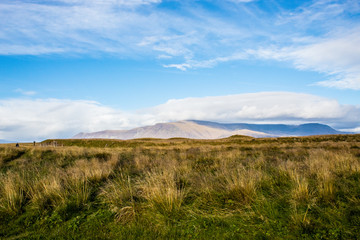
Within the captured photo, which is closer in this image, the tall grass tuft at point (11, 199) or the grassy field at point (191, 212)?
the grassy field at point (191, 212)

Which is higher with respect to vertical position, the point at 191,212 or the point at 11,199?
the point at 11,199

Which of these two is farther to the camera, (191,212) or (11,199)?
(11,199)

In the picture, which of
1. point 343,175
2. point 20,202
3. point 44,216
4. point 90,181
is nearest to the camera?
point 44,216

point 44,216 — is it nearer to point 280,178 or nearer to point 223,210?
point 223,210

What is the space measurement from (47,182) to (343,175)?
30.6 feet

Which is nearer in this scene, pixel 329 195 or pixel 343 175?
pixel 329 195

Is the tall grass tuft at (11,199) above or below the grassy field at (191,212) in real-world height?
above

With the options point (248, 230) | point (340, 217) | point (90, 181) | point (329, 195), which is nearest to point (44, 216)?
point (90, 181)

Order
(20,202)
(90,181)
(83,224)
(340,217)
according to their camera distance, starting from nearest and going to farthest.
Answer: (340,217) → (83,224) → (20,202) → (90,181)

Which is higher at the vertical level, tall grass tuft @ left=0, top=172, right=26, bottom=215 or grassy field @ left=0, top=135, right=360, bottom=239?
A: tall grass tuft @ left=0, top=172, right=26, bottom=215

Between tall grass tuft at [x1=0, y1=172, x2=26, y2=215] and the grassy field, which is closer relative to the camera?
the grassy field

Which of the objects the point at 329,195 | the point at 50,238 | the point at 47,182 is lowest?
the point at 50,238

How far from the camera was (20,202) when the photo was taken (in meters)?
5.68

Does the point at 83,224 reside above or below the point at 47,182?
below
